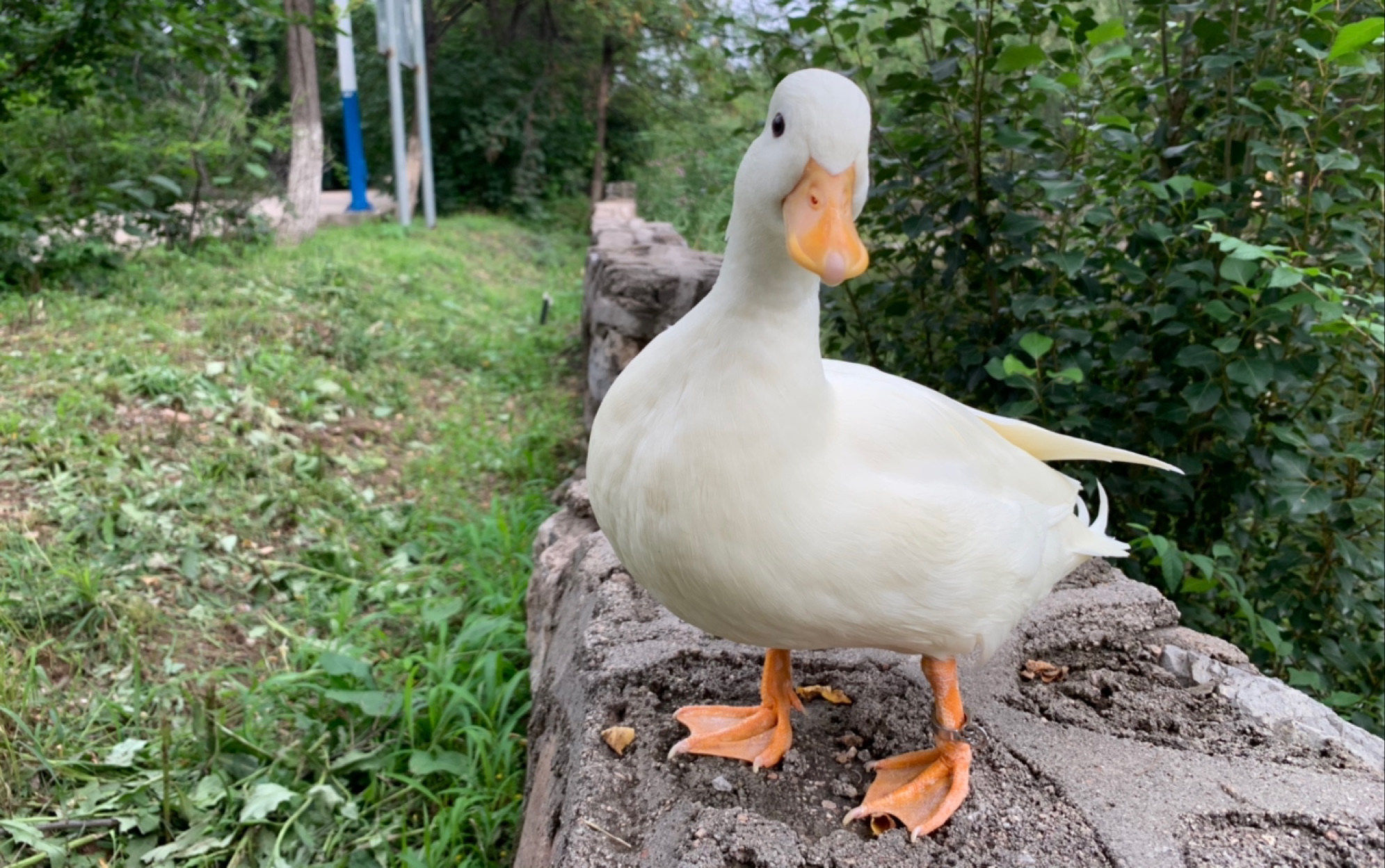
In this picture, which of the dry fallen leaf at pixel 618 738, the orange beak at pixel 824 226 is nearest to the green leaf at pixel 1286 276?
the orange beak at pixel 824 226

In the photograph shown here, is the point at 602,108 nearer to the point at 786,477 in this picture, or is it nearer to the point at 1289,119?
the point at 1289,119

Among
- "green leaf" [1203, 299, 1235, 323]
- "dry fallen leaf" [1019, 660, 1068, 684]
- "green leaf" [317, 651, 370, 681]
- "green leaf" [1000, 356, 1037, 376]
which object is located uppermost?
"green leaf" [1203, 299, 1235, 323]

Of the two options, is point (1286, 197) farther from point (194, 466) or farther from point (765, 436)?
point (194, 466)

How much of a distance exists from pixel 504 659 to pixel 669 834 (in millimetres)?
1400

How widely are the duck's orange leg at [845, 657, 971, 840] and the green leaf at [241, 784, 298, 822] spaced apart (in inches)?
58.2

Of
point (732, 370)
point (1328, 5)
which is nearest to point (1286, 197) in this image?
point (1328, 5)

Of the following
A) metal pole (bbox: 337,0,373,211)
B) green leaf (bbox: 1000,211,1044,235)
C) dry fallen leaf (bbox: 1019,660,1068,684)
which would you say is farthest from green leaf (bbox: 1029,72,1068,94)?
metal pole (bbox: 337,0,373,211)

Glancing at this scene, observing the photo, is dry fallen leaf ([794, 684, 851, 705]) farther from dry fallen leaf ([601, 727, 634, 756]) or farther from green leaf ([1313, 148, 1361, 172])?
green leaf ([1313, 148, 1361, 172])

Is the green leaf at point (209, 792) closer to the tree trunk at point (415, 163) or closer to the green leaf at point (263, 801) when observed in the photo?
the green leaf at point (263, 801)

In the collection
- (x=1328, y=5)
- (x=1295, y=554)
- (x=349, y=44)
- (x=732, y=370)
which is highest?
(x=349, y=44)

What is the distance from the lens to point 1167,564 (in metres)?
2.07

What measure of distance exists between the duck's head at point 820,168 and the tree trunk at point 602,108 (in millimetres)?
11643

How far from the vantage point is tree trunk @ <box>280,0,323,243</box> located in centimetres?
826

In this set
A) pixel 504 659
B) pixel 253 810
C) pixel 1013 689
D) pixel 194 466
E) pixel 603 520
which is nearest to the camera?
pixel 603 520
